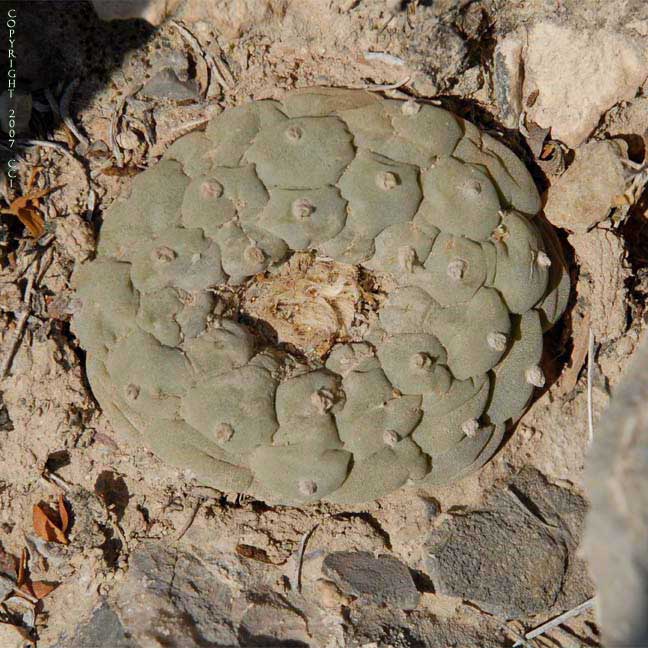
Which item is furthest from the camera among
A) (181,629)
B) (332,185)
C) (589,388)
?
(589,388)

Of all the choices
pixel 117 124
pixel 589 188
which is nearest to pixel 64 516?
pixel 117 124

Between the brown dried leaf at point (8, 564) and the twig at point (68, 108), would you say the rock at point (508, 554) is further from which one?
the twig at point (68, 108)

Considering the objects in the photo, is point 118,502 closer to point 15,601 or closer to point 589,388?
point 15,601

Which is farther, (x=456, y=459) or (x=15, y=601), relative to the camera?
(x=15, y=601)

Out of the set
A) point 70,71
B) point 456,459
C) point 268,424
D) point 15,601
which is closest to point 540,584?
point 456,459

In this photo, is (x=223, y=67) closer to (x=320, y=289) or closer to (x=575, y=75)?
(x=320, y=289)

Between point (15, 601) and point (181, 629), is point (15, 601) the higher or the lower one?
the lower one

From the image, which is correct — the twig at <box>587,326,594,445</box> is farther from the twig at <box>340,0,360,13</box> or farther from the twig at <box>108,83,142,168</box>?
the twig at <box>108,83,142,168</box>
